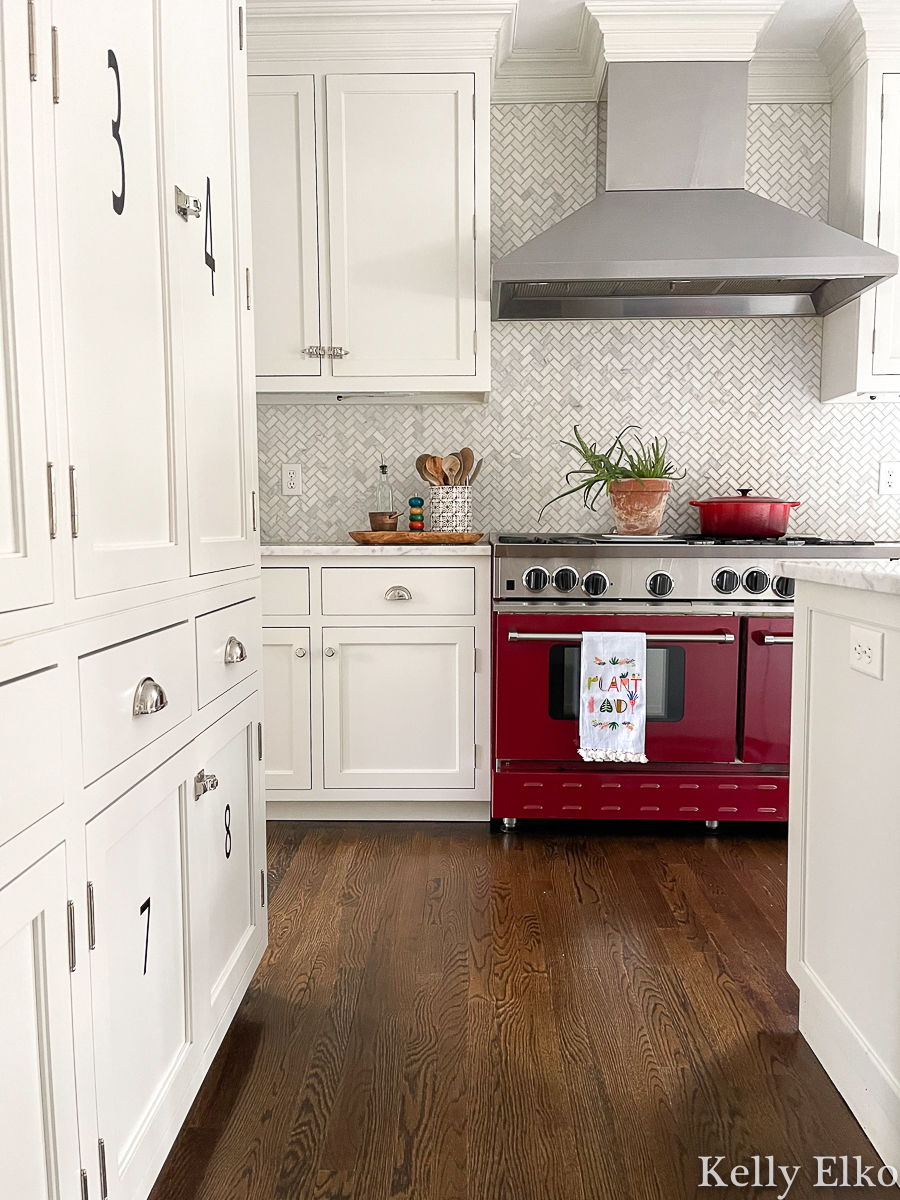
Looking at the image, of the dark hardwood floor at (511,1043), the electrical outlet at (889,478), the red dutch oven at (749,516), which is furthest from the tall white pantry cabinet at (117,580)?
the electrical outlet at (889,478)

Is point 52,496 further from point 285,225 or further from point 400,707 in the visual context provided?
point 285,225

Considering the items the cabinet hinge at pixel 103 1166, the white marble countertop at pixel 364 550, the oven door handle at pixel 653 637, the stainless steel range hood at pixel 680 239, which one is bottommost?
the cabinet hinge at pixel 103 1166

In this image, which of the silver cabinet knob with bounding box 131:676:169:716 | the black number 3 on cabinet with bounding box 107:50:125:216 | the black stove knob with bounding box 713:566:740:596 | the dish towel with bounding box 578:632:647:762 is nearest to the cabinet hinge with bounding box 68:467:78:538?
the silver cabinet knob with bounding box 131:676:169:716

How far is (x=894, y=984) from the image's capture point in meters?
1.21

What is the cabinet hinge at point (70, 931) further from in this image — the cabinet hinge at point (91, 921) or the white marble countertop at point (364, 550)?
the white marble countertop at point (364, 550)

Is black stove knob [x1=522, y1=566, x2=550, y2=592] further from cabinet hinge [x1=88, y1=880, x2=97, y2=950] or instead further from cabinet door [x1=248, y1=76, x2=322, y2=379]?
cabinet hinge [x1=88, y1=880, x2=97, y2=950]

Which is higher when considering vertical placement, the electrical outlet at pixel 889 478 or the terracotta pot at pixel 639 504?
the electrical outlet at pixel 889 478

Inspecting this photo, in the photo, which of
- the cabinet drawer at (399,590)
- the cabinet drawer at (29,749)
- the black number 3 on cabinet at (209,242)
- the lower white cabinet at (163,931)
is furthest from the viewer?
the cabinet drawer at (399,590)

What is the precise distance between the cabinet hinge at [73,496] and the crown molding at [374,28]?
2447mm

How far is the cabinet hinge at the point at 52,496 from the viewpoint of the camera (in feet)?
2.82

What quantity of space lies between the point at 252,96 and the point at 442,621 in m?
1.85

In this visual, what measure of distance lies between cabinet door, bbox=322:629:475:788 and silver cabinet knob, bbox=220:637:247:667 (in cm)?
113

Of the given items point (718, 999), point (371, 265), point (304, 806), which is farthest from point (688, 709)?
point (371, 265)

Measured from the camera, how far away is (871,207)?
281 cm
